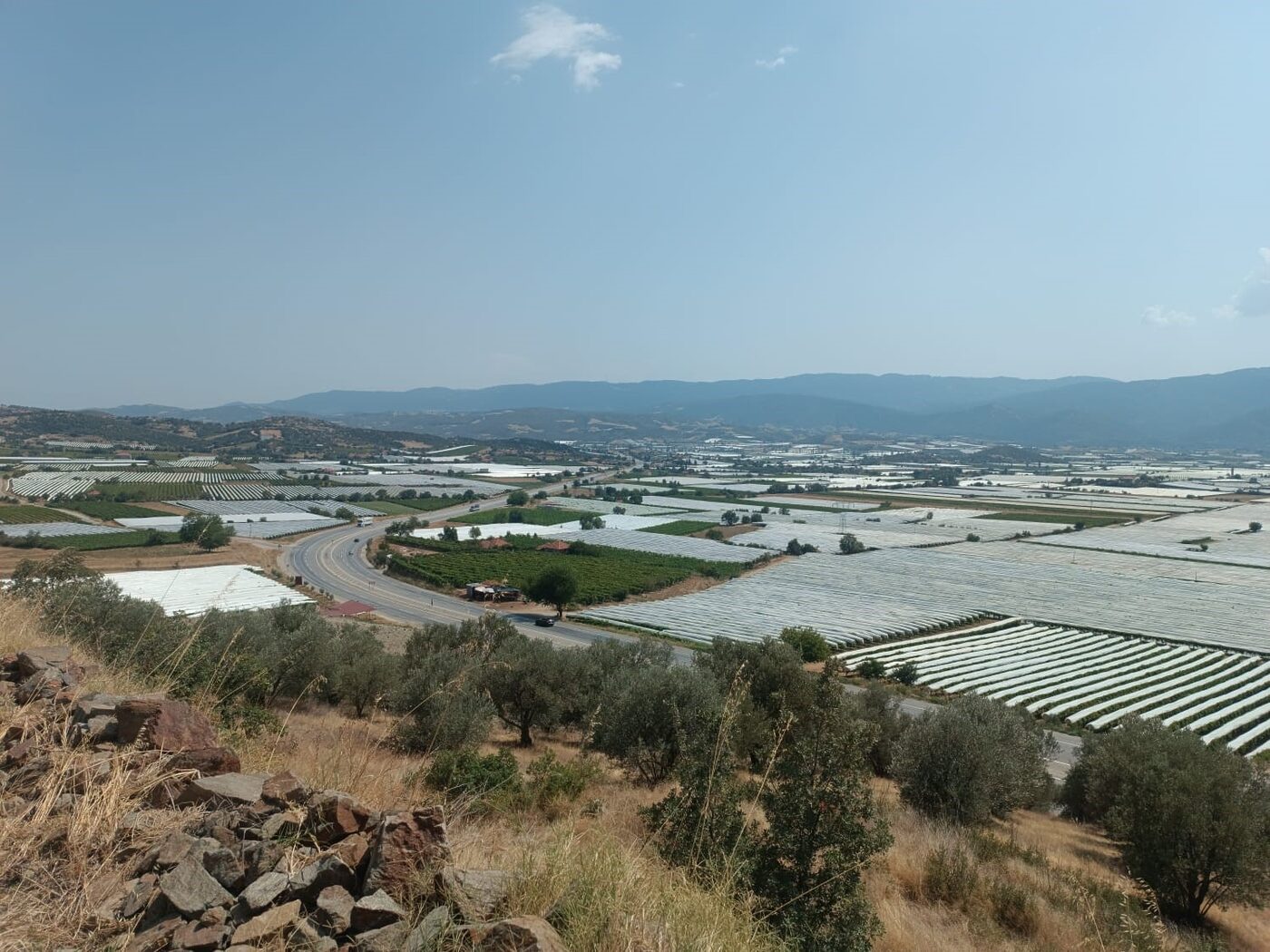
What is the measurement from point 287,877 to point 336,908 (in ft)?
1.17

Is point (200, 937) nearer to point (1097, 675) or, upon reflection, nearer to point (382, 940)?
point (382, 940)

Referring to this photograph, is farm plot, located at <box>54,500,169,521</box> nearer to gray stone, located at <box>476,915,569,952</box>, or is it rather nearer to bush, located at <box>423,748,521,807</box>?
bush, located at <box>423,748,521,807</box>

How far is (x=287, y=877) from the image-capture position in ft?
11.2

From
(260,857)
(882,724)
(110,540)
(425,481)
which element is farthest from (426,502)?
(260,857)

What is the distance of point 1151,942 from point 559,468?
173 metres

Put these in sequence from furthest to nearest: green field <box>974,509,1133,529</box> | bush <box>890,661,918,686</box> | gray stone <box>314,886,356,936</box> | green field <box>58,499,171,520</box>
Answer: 1. green field <box>974,509,1133,529</box>
2. green field <box>58,499,171,520</box>
3. bush <box>890,661,918,686</box>
4. gray stone <box>314,886,356,936</box>

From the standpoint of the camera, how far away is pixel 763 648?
19.6 m

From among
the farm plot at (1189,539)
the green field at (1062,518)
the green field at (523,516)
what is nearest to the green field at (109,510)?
the green field at (523,516)

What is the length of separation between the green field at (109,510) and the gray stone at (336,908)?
8671 cm

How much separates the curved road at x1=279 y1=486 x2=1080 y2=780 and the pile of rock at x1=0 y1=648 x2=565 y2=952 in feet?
74.5

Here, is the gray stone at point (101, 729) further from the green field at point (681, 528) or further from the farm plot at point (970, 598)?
the green field at point (681, 528)

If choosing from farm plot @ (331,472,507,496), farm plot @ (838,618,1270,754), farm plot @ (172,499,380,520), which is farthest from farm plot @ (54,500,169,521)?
farm plot @ (838,618,1270,754)

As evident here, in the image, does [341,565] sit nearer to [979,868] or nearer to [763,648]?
[763,648]

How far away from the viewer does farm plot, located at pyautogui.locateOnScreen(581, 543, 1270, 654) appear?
4434 centimetres
